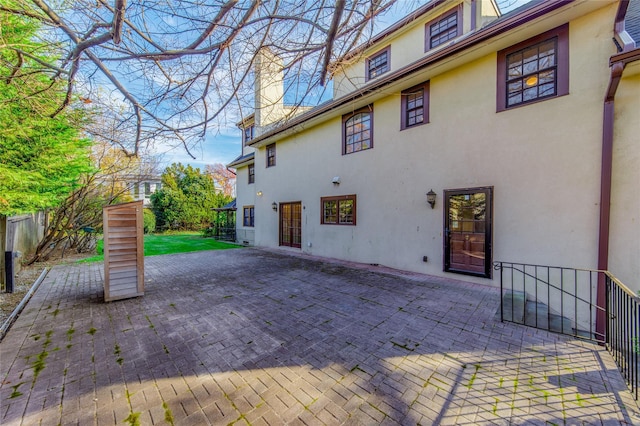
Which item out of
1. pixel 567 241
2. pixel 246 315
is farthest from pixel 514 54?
pixel 246 315

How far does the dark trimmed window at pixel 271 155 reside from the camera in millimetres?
11971

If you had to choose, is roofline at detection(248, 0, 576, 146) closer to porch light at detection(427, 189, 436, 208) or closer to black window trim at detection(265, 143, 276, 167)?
porch light at detection(427, 189, 436, 208)

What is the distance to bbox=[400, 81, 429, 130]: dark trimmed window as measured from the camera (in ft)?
21.7

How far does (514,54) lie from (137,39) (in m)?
6.77

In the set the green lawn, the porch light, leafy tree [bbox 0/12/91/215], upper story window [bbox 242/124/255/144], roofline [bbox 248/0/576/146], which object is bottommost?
the green lawn

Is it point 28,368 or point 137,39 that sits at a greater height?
point 137,39

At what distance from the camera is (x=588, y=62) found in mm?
4488

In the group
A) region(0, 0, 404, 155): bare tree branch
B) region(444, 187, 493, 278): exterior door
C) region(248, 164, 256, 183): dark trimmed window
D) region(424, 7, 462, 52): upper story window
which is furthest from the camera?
region(248, 164, 256, 183): dark trimmed window

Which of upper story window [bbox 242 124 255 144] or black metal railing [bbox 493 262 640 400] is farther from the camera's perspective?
upper story window [bbox 242 124 255 144]

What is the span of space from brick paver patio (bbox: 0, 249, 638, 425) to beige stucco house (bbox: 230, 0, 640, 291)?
1844mm

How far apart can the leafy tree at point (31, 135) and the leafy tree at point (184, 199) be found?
630 inches

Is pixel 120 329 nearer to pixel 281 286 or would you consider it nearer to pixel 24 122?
pixel 281 286

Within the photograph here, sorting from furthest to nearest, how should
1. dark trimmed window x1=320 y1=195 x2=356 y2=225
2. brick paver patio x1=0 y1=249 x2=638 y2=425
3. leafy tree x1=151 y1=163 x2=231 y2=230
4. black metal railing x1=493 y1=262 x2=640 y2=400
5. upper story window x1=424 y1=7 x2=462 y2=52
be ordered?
1. leafy tree x1=151 y1=163 x2=231 y2=230
2. dark trimmed window x1=320 y1=195 x2=356 y2=225
3. upper story window x1=424 y1=7 x2=462 y2=52
4. black metal railing x1=493 y1=262 x2=640 y2=400
5. brick paver patio x1=0 y1=249 x2=638 y2=425

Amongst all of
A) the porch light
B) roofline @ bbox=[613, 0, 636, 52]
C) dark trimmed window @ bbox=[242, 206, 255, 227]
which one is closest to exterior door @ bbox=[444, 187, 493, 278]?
the porch light
